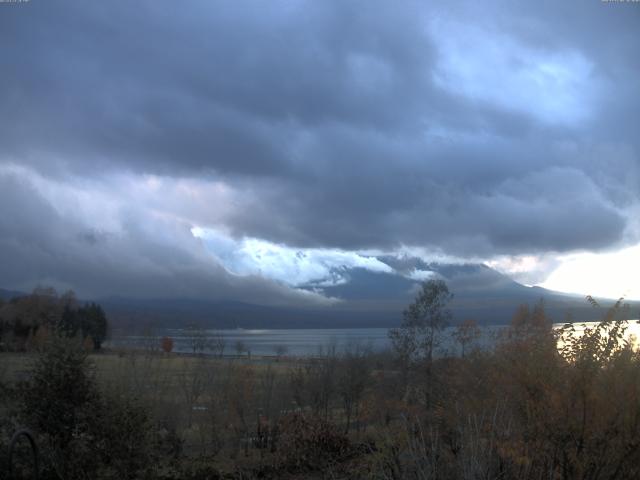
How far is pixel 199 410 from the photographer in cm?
2486

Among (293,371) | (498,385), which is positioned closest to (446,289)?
(293,371)

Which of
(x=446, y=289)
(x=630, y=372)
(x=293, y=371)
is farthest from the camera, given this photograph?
(x=293, y=371)

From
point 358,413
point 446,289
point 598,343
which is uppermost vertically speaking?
point 446,289

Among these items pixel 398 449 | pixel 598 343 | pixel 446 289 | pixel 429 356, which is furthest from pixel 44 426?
pixel 446 289

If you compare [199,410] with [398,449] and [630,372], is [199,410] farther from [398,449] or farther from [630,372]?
[630,372]

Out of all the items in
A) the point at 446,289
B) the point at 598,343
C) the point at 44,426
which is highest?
the point at 446,289

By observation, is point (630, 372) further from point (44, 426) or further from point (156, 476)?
point (44, 426)

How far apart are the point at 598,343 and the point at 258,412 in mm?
17687

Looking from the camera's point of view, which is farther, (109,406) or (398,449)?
(109,406)

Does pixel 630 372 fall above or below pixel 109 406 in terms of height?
above

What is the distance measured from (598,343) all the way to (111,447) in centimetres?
981

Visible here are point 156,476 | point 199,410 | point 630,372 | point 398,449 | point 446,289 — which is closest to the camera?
point 630,372

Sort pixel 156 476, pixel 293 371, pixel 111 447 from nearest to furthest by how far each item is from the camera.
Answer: pixel 111 447
pixel 156 476
pixel 293 371

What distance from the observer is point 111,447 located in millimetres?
13203
